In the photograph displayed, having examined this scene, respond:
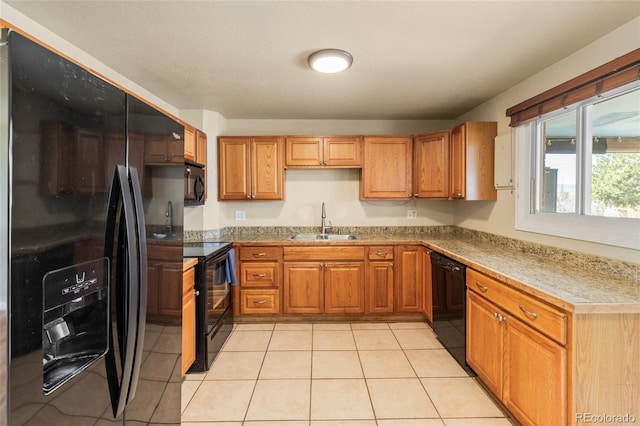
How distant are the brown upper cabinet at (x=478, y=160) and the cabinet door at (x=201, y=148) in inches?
104

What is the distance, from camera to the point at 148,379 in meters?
1.07

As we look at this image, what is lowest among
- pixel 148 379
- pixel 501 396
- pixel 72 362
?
pixel 501 396

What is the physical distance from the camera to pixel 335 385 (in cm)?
207

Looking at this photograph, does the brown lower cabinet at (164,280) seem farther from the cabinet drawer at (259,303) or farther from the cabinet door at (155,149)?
the cabinet drawer at (259,303)

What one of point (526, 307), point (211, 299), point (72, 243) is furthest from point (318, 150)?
point (72, 243)

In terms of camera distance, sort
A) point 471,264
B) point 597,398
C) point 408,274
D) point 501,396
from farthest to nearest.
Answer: point 408,274
point 471,264
point 501,396
point 597,398

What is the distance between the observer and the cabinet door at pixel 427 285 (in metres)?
2.90

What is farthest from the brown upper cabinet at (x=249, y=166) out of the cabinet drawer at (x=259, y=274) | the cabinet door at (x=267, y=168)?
the cabinet drawer at (x=259, y=274)

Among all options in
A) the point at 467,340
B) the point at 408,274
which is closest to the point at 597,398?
the point at 467,340

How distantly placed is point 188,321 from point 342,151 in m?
2.28

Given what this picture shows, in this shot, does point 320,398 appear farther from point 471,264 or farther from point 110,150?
point 110,150

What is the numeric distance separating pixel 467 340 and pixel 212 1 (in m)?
2.69

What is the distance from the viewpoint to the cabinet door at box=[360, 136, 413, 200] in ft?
11.0

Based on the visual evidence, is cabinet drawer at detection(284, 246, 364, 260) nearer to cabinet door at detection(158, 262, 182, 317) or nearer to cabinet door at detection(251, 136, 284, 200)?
cabinet door at detection(251, 136, 284, 200)
